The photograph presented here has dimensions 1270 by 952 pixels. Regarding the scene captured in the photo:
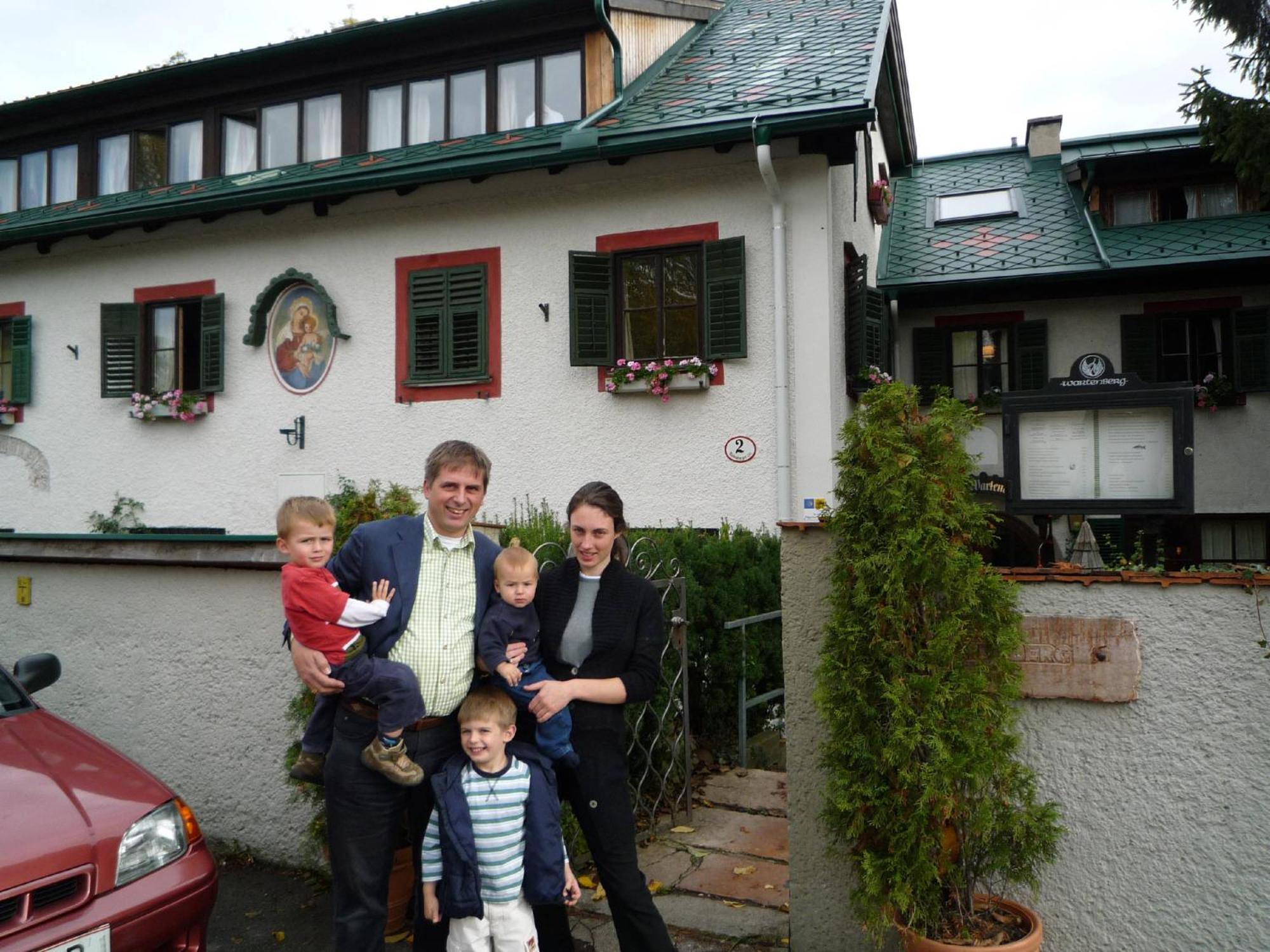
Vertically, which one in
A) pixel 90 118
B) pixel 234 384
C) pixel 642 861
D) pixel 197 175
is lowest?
pixel 642 861

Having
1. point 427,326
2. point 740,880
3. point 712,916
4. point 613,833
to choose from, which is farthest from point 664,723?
point 427,326

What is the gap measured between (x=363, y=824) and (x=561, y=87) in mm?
9465

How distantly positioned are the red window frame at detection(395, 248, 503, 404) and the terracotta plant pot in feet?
25.8

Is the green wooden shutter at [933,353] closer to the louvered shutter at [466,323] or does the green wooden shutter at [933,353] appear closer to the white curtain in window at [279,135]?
the louvered shutter at [466,323]

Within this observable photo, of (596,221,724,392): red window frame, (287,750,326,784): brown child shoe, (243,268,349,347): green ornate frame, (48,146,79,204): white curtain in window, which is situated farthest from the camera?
(48,146,79,204): white curtain in window

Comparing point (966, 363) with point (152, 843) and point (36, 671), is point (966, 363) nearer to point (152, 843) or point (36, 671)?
point (36, 671)

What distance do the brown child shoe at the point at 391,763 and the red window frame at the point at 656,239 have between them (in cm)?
680

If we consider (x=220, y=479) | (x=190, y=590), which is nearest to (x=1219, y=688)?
(x=190, y=590)

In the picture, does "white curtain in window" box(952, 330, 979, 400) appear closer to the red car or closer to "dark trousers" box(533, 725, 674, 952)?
"dark trousers" box(533, 725, 674, 952)

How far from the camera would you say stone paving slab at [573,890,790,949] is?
3.96 metres

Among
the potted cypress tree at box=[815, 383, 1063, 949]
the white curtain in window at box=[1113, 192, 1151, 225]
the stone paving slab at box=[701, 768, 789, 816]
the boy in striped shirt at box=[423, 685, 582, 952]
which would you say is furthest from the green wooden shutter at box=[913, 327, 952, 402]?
the boy in striped shirt at box=[423, 685, 582, 952]

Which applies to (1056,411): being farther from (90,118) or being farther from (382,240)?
(90,118)

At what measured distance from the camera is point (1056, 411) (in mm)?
3676

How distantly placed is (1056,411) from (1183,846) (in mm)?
1554
